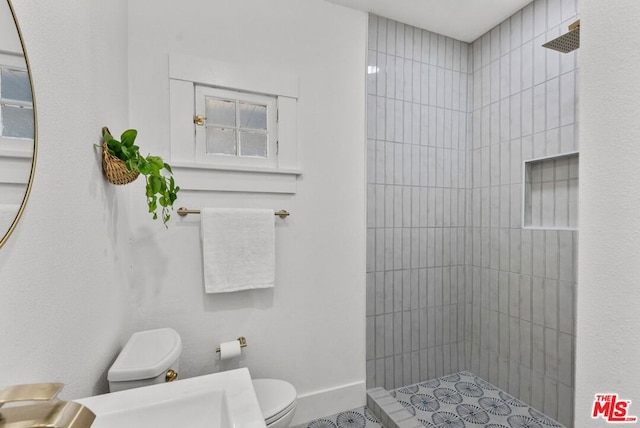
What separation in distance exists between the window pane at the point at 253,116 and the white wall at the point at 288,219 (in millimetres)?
213

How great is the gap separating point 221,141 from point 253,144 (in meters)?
0.17

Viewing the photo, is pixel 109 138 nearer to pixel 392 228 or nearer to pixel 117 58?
pixel 117 58

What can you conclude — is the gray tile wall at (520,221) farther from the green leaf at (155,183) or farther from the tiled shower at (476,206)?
Result: the green leaf at (155,183)

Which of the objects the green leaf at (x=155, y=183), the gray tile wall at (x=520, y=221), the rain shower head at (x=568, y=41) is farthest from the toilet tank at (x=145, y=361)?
the rain shower head at (x=568, y=41)

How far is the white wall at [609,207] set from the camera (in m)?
0.61

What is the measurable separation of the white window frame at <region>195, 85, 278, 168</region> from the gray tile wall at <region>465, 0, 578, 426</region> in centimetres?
154

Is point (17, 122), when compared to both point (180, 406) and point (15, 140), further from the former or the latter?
point (180, 406)

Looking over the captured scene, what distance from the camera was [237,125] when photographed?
167 cm

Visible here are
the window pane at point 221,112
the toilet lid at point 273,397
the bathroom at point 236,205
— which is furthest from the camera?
the window pane at point 221,112

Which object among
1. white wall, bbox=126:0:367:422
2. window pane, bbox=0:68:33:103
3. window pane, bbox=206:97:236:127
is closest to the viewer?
window pane, bbox=0:68:33:103

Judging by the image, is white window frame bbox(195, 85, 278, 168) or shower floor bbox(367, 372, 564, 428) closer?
white window frame bbox(195, 85, 278, 168)

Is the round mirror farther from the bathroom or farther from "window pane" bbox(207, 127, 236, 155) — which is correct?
"window pane" bbox(207, 127, 236, 155)

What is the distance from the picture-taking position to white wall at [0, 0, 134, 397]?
2.00 ft

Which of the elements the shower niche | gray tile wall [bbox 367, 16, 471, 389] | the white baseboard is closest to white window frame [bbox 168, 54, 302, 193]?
gray tile wall [bbox 367, 16, 471, 389]
